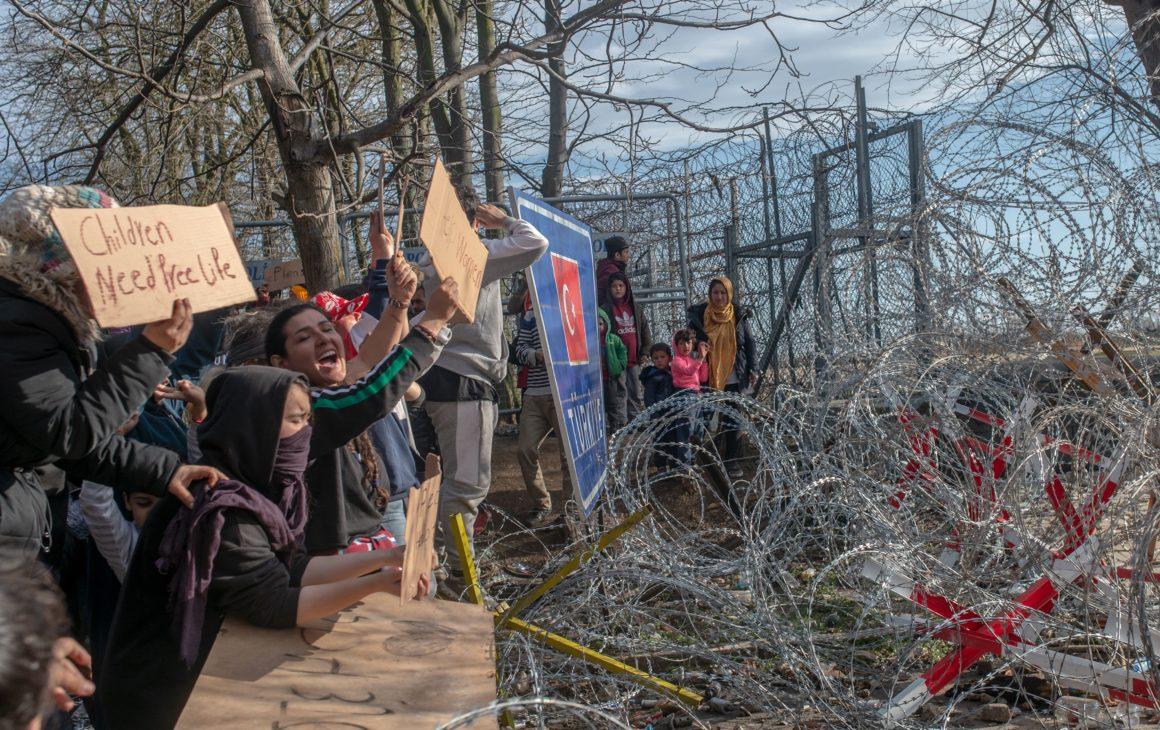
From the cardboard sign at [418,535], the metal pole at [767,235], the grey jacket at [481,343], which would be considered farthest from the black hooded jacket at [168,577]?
the metal pole at [767,235]

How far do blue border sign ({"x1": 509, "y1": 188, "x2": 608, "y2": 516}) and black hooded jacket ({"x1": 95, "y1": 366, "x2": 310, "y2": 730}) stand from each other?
52.3 inches

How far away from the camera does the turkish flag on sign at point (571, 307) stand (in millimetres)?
4043

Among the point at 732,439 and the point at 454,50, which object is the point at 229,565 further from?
the point at 454,50

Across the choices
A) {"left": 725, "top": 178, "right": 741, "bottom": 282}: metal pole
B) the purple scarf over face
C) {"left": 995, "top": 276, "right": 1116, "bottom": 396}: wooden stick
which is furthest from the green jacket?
the purple scarf over face

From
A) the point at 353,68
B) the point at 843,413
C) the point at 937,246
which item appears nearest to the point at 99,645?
the point at 843,413

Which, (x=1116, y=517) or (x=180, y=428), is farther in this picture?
(x=180, y=428)

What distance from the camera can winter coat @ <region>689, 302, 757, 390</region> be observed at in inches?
339

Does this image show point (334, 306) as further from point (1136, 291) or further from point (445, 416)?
point (1136, 291)

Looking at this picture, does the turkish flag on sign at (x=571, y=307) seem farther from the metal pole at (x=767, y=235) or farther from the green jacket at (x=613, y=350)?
the metal pole at (x=767, y=235)

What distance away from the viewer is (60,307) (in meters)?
2.37

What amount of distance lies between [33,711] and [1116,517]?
261 cm

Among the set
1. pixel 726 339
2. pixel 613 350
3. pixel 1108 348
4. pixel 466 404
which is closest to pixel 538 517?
pixel 613 350

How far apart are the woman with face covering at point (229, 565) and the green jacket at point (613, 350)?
579cm

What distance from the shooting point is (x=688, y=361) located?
27.1 ft
